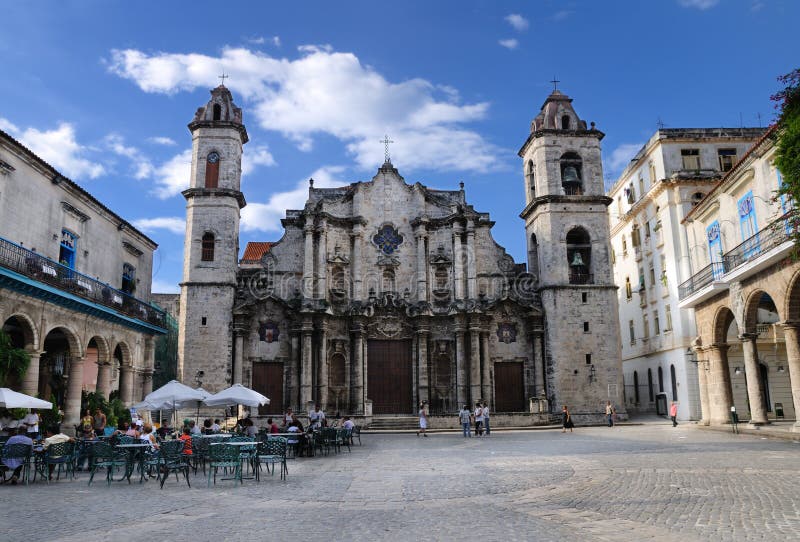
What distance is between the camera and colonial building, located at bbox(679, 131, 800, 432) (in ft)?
66.5

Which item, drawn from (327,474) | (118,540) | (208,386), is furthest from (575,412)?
(118,540)

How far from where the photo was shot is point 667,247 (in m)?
36.4

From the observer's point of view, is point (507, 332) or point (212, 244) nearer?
point (212, 244)

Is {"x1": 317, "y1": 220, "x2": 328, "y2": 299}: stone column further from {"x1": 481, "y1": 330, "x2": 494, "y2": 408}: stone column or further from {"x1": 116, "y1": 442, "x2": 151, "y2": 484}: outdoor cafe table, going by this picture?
{"x1": 116, "y1": 442, "x2": 151, "y2": 484}: outdoor cafe table

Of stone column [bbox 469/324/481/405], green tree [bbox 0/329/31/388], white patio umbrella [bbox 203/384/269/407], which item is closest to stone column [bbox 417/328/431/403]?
stone column [bbox 469/324/481/405]

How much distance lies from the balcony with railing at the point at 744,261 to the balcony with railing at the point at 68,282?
22.7 m

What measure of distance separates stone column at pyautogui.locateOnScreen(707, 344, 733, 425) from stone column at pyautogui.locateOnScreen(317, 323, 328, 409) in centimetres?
1876

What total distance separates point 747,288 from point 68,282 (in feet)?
80.1

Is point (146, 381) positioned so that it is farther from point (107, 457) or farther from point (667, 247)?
point (667, 247)

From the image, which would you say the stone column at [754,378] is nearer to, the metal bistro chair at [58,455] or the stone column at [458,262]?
the stone column at [458,262]

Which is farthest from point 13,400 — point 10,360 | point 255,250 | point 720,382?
point 255,250

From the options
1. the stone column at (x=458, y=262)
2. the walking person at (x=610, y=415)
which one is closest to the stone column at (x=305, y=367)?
the stone column at (x=458, y=262)

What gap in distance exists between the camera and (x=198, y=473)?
1573 cm

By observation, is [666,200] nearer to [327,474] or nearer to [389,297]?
[389,297]
